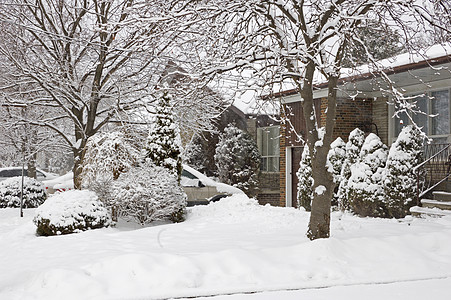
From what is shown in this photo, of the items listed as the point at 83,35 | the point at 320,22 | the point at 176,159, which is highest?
the point at 83,35

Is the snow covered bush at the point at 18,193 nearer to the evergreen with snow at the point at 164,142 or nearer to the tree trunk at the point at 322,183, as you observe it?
the evergreen with snow at the point at 164,142

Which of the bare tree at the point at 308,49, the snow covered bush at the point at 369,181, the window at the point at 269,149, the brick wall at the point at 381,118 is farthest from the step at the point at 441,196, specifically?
the window at the point at 269,149

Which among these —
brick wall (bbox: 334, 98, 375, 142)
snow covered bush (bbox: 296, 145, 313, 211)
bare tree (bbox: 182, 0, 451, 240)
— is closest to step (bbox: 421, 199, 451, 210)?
snow covered bush (bbox: 296, 145, 313, 211)

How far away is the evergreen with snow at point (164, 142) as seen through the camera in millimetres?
12359

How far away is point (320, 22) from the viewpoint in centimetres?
799

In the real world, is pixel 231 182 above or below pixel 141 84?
below

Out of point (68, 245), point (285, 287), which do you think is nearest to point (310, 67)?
point (285, 287)

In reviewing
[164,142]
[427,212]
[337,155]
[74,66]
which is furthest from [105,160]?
[427,212]

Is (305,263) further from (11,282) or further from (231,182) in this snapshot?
(231,182)

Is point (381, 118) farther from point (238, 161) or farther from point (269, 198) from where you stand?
point (269, 198)

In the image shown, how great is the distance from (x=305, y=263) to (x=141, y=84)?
9081 millimetres

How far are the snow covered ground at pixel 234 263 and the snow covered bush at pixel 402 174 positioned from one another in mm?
1229

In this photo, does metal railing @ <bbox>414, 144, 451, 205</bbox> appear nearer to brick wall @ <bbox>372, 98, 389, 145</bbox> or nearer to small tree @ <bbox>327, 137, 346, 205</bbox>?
brick wall @ <bbox>372, 98, 389, 145</bbox>

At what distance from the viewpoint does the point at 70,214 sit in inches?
402
